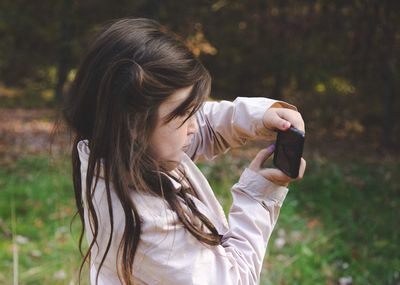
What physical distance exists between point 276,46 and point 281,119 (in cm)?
835

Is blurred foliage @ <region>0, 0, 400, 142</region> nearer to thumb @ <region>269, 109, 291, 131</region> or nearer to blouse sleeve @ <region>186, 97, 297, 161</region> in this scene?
blouse sleeve @ <region>186, 97, 297, 161</region>

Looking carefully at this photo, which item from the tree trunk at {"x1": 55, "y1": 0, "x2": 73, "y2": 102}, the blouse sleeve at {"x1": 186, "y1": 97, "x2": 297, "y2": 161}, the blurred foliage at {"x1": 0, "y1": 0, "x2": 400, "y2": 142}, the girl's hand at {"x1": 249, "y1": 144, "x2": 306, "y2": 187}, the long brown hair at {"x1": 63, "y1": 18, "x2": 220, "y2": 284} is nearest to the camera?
the long brown hair at {"x1": 63, "y1": 18, "x2": 220, "y2": 284}

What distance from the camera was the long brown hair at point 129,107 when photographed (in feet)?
3.88

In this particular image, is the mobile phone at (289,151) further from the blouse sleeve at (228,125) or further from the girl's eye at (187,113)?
the girl's eye at (187,113)

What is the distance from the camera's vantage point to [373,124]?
344 inches

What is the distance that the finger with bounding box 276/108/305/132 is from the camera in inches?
52.4

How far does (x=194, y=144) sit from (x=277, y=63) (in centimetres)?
878

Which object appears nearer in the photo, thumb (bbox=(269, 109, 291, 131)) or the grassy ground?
thumb (bbox=(269, 109, 291, 131))

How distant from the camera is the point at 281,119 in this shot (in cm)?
137

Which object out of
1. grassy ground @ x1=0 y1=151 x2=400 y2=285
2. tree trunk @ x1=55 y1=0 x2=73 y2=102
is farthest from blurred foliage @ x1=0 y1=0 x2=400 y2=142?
grassy ground @ x1=0 y1=151 x2=400 y2=285

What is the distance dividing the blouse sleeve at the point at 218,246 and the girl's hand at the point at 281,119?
0.13 m

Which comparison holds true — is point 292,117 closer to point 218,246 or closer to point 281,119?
point 281,119

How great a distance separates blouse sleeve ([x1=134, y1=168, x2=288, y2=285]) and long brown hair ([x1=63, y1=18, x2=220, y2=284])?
0.03 metres

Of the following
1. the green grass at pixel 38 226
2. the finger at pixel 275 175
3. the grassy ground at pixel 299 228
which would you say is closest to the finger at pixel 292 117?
the finger at pixel 275 175
